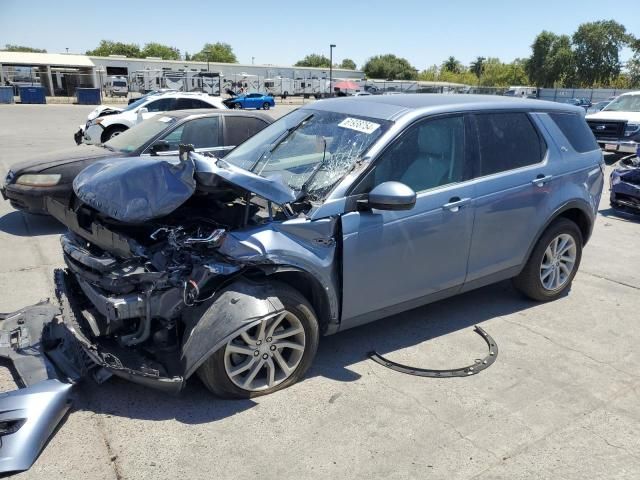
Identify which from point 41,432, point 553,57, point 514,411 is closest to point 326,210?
point 514,411

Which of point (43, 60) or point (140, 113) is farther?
point (43, 60)

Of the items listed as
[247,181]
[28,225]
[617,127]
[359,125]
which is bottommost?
[28,225]

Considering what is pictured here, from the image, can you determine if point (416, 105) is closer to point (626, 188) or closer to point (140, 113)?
point (626, 188)

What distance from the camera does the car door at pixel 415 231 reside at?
3447 millimetres

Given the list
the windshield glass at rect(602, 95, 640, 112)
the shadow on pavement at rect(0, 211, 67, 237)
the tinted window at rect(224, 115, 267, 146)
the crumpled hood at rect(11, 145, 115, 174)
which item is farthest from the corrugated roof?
the tinted window at rect(224, 115, 267, 146)

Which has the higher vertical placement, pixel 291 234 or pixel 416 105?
pixel 416 105

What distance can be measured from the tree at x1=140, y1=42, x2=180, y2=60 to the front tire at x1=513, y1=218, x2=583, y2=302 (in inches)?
5413

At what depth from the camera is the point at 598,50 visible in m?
77.3

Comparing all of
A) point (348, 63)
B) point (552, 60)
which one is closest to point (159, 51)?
point (348, 63)

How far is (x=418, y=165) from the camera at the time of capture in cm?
378

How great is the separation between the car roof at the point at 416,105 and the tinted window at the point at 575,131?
0.30ft

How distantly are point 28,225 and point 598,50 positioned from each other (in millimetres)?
88422

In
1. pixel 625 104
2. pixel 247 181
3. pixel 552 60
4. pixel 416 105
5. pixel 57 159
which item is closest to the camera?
pixel 247 181

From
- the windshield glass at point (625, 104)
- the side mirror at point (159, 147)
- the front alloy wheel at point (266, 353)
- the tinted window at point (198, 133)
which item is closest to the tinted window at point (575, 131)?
the front alloy wheel at point (266, 353)
